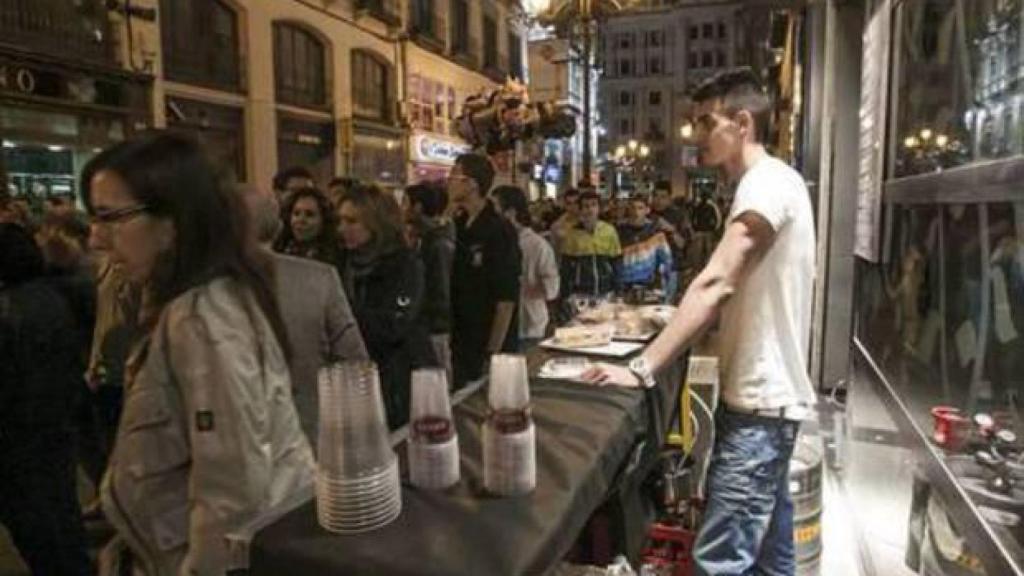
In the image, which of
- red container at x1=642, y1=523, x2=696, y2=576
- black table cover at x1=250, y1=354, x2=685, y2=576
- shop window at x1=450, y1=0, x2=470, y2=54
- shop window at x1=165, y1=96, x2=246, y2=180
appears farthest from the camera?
shop window at x1=450, y1=0, x2=470, y2=54

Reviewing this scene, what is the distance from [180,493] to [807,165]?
4.92m

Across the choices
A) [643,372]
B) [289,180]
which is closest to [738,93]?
[643,372]

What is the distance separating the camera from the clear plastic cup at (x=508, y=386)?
1440 millimetres

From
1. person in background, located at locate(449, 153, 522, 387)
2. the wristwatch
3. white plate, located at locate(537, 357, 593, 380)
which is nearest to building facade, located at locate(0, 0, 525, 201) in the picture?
white plate, located at locate(537, 357, 593, 380)

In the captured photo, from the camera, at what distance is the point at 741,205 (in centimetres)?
229

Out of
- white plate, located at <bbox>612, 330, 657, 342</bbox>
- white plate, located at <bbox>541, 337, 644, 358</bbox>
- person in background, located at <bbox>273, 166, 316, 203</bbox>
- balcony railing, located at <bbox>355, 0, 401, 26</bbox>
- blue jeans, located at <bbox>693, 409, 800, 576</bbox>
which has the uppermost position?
balcony railing, located at <bbox>355, 0, 401, 26</bbox>

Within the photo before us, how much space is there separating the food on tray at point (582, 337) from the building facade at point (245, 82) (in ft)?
4.98

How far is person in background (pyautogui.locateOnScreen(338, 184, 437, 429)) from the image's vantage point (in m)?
3.41

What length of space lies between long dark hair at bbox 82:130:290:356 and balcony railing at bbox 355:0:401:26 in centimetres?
1361

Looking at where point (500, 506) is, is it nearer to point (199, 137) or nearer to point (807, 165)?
point (199, 137)

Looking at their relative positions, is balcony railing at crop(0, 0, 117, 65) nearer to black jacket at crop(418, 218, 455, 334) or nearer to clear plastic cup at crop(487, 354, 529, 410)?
black jacket at crop(418, 218, 455, 334)

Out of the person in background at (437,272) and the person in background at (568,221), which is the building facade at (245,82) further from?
the person in background at (568,221)

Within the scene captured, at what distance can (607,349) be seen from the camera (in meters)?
2.79

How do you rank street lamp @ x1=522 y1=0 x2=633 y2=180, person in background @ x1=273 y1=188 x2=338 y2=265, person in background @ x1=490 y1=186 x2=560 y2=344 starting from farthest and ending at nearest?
street lamp @ x1=522 y1=0 x2=633 y2=180 → person in background @ x1=490 y1=186 x2=560 y2=344 → person in background @ x1=273 y1=188 x2=338 y2=265
